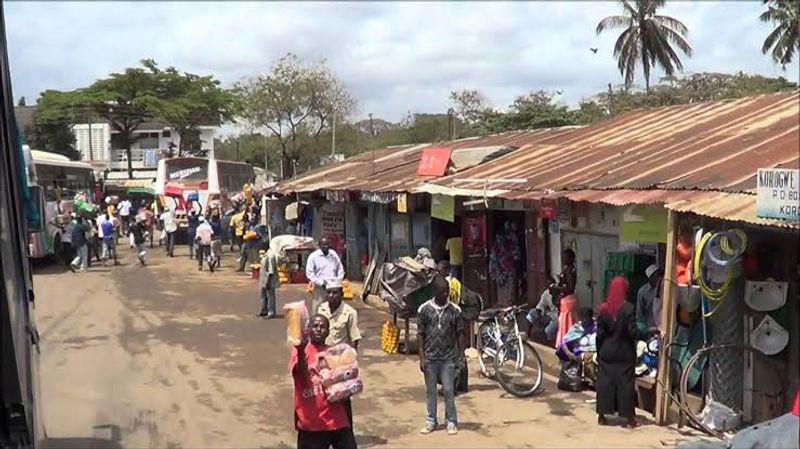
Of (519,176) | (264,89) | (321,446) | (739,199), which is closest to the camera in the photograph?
(321,446)

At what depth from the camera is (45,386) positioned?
34.6ft

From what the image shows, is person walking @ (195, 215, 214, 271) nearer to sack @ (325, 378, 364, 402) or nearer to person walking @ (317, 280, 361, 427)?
person walking @ (317, 280, 361, 427)

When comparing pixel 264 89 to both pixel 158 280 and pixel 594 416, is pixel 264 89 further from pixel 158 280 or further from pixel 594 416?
pixel 594 416

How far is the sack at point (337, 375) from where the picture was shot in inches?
238

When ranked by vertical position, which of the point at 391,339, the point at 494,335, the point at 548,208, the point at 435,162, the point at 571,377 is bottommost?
the point at 571,377

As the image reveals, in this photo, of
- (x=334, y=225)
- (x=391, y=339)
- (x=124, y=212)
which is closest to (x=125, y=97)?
(x=124, y=212)

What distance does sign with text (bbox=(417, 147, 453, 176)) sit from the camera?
51.9ft

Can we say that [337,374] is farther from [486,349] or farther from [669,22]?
[669,22]

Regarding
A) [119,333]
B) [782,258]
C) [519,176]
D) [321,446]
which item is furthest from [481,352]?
[119,333]

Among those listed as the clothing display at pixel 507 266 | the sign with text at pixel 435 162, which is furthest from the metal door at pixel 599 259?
the sign with text at pixel 435 162

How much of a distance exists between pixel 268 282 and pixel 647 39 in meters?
30.2

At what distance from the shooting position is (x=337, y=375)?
6066mm

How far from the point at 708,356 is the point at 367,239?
41.9 ft

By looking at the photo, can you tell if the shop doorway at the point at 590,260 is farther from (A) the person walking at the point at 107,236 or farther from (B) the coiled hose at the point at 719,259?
(A) the person walking at the point at 107,236
